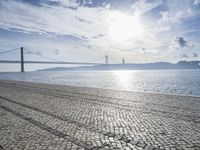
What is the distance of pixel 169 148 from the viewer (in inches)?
205

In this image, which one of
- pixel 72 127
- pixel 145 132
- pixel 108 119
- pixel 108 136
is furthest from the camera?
pixel 108 119

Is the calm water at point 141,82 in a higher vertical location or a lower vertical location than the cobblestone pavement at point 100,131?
lower

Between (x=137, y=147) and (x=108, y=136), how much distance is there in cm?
119

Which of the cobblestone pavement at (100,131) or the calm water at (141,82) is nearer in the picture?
the cobblestone pavement at (100,131)

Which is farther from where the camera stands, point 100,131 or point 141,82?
point 141,82

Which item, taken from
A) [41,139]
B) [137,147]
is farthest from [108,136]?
[41,139]

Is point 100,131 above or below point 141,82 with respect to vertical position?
above

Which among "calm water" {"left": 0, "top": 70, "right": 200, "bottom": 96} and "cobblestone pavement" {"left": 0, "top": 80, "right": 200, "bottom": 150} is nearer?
"cobblestone pavement" {"left": 0, "top": 80, "right": 200, "bottom": 150}

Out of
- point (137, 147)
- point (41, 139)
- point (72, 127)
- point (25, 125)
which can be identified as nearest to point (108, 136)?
point (137, 147)

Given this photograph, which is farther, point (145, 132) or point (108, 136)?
point (145, 132)

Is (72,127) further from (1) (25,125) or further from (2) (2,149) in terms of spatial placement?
(2) (2,149)

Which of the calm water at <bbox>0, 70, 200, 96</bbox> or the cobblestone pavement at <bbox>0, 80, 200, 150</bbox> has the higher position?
the cobblestone pavement at <bbox>0, 80, 200, 150</bbox>

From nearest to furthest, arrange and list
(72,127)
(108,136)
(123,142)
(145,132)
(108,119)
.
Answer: (123,142), (108,136), (145,132), (72,127), (108,119)

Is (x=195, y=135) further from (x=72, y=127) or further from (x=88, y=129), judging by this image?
(x=72, y=127)
